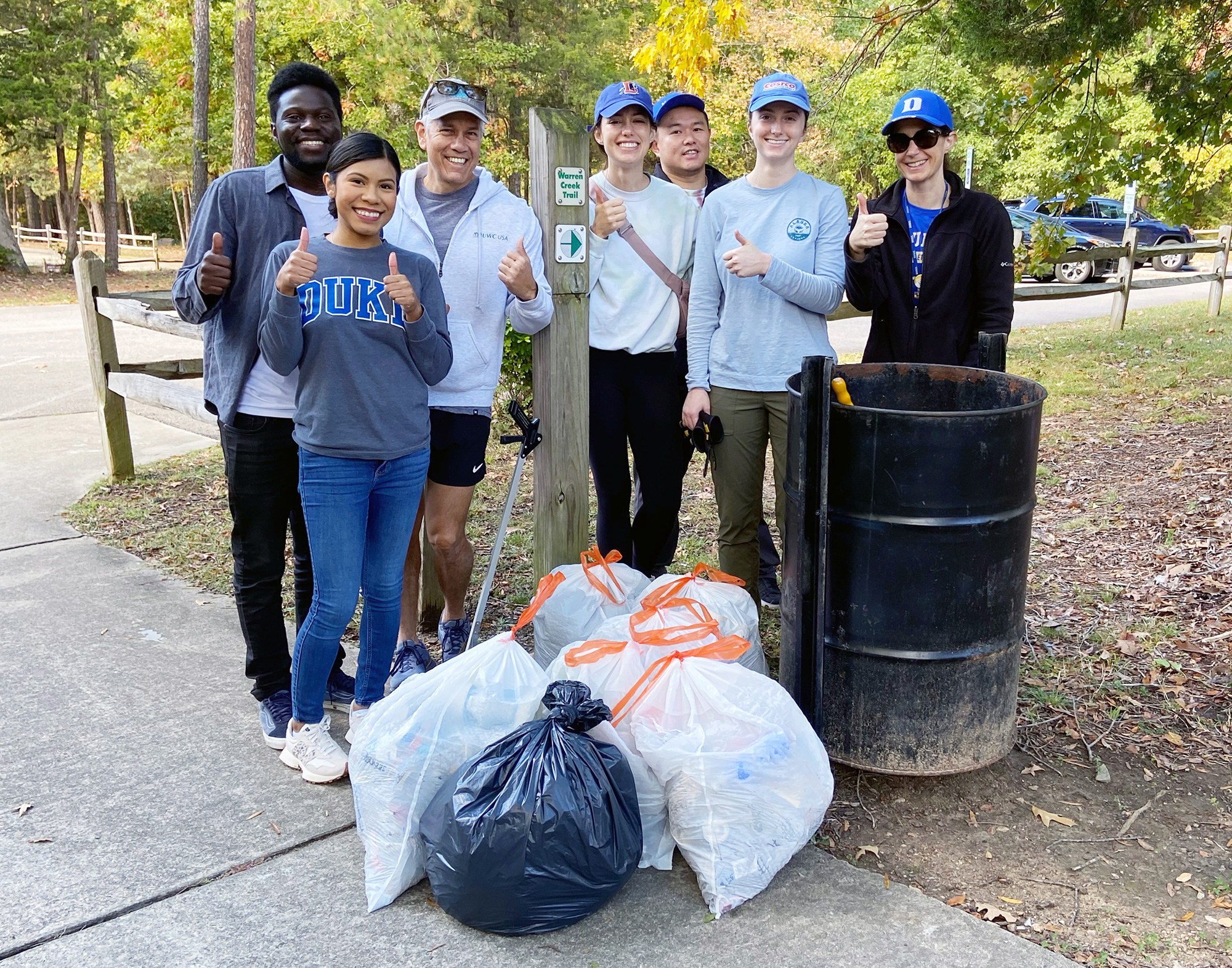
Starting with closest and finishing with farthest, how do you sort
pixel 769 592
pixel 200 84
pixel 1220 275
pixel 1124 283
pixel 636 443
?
pixel 636 443
pixel 769 592
pixel 1124 283
pixel 1220 275
pixel 200 84

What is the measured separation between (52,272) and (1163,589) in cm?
2676

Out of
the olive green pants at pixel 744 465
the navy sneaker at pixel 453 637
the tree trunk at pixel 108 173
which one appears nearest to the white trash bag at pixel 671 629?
the olive green pants at pixel 744 465

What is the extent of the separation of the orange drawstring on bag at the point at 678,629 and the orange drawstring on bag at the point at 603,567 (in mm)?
278

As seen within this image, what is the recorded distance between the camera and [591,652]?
2846 millimetres

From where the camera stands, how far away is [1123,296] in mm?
13008

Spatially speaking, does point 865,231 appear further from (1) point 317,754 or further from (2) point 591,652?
(1) point 317,754

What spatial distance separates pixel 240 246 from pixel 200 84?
19.3m

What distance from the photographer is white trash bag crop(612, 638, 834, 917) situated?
2.49 meters

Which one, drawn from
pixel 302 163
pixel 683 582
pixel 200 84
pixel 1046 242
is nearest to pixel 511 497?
pixel 683 582

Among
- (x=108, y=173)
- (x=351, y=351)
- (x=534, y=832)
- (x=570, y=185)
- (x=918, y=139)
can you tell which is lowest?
(x=534, y=832)

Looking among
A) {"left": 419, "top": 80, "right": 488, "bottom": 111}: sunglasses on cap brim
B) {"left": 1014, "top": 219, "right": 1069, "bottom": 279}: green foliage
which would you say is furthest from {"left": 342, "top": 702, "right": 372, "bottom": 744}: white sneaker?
{"left": 1014, "top": 219, "right": 1069, "bottom": 279}: green foliage

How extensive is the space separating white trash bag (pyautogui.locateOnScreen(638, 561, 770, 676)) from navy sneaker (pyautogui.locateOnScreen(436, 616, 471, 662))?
A: 0.79 m

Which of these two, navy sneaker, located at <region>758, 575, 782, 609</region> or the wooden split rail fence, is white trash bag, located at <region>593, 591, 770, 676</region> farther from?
the wooden split rail fence

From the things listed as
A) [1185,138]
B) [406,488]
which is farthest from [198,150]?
[406,488]
